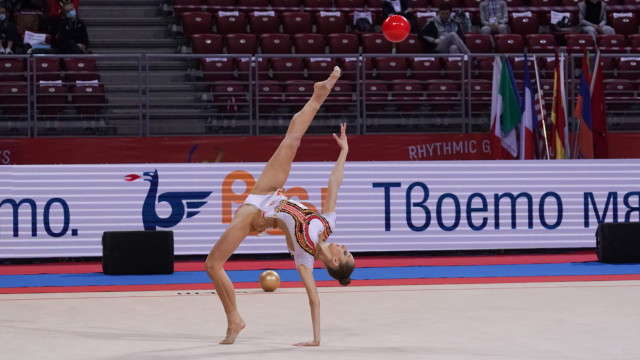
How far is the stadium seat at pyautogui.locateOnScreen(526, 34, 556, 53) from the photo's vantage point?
61.3ft

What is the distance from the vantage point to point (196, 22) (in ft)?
60.4

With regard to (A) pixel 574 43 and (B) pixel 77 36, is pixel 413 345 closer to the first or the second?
(B) pixel 77 36

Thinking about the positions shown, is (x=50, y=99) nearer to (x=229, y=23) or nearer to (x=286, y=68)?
(x=229, y=23)

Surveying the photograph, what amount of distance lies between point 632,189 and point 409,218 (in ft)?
12.4

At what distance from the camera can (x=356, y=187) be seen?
15.0 metres

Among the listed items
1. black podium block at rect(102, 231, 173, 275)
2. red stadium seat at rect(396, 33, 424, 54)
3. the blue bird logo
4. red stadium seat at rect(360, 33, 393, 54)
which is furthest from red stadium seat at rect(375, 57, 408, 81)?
black podium block at rect(102, 231, 173, 275)

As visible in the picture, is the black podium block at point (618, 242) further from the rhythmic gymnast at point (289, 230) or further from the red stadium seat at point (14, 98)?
the red stadium seat at point (14, 98)

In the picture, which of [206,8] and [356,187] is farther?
[206,8]

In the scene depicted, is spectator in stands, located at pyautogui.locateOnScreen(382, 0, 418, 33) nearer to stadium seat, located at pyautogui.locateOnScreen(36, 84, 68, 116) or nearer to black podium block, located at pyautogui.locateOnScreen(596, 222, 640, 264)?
stadium seat, located at pyautogui.locateOnScreen(36, 84, 68, 116)

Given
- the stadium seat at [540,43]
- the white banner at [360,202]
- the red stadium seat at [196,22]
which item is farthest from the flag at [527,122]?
the red stadium seat at [196,22]

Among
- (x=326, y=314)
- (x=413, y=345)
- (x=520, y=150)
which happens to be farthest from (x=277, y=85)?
(x=413, y=345)

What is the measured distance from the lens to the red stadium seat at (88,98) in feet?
52.6

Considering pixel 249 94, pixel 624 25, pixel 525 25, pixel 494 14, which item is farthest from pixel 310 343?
Answer: pixel 624 25

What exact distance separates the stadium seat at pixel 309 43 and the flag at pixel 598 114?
5201 mm
